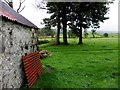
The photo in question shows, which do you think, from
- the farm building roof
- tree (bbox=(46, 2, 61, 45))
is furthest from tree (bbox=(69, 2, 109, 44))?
the farm building roof

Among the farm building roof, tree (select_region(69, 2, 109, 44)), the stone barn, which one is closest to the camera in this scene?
the stone barn

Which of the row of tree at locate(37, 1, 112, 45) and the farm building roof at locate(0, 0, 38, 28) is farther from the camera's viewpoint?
the row of tree at locate(37, 1, 112, 45)

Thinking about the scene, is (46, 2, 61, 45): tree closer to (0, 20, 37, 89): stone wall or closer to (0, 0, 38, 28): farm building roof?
(0, 0, 38, 28): farm building roof

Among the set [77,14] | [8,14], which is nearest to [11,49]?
[8,14]

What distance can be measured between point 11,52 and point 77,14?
33097mm

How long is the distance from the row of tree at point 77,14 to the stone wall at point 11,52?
28223mm

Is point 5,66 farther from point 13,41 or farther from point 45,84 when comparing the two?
point 45,84

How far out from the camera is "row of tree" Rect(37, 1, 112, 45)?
4012 cm

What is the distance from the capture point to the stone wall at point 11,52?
29.1ft

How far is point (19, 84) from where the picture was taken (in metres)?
11.2

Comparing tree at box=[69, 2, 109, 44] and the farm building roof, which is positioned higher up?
tree at box=[69, 2, 109, 44]

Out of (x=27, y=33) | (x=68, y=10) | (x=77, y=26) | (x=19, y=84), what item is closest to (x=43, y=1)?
(x=68, y=10)

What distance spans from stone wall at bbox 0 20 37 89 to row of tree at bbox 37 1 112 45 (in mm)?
28223

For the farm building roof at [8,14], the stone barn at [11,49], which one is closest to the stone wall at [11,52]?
the stone barn at [11,49]
